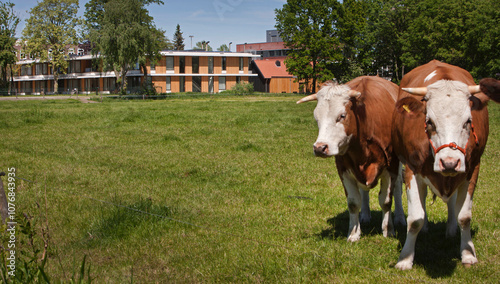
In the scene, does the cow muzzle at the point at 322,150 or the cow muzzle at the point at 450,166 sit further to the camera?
the cow muzzle at the point at 322,150

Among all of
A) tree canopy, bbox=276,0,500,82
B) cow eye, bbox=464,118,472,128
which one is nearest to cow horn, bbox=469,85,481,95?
cow eye, bbox=464,118,472,128

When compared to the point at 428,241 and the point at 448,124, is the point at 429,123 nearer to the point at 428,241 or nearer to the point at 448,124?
the point at 448,124

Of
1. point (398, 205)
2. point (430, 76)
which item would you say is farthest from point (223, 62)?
point (430, 76)

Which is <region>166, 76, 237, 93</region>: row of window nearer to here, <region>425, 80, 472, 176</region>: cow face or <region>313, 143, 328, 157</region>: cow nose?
<region>313, 143, 328, 157</region>: cow nose

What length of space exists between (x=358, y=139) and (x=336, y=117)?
50 centimetres

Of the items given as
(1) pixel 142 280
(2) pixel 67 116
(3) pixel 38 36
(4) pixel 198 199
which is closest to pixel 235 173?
(4) pixel 198 199

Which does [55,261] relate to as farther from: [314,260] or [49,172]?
[49,172]

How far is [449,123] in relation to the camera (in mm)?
4758

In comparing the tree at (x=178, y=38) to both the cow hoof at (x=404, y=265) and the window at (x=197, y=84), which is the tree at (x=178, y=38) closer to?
the window at (x=197, y=84)

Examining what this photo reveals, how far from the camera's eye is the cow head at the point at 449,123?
4.61 m

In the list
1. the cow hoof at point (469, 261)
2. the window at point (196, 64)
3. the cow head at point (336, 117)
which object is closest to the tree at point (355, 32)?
the window at point (196, 64)

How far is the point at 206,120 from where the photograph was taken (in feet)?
69.4

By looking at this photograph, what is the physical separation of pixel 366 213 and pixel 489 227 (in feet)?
5.54

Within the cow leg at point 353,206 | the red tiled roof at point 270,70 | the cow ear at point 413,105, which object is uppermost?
the red tiled roof at point 270,70
